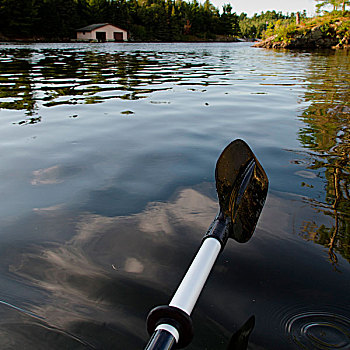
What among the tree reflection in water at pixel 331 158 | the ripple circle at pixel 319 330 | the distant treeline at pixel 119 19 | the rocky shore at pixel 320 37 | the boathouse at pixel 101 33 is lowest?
the ripple circle at pixel 319 330

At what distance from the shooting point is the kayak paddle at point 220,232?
73 centimetres

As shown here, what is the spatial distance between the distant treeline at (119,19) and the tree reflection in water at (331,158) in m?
35.4

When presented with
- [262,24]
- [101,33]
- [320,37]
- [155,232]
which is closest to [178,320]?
[155,232]

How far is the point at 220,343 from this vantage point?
3.41ft

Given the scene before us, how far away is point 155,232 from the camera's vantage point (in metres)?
1.72

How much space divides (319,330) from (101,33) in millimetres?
53750

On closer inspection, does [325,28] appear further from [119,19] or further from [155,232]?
[119,19]

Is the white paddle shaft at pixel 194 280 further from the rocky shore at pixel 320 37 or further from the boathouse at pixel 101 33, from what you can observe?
the boathouse at pixel 101 33

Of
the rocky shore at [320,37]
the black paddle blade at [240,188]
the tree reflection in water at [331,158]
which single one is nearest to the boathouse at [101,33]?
the rocky shore at [320,37]

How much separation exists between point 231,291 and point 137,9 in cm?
6855

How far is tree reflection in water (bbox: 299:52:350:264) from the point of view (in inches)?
64.0

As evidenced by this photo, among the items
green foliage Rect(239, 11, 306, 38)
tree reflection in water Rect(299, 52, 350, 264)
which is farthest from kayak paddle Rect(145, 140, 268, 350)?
green foliage Rect(239, 11, 306, 38)

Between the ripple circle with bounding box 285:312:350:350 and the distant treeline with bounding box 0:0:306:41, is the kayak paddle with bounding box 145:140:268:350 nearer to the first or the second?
the ripple circle with bounding box 285:312:350:350

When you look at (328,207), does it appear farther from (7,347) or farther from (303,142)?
(7,347)
